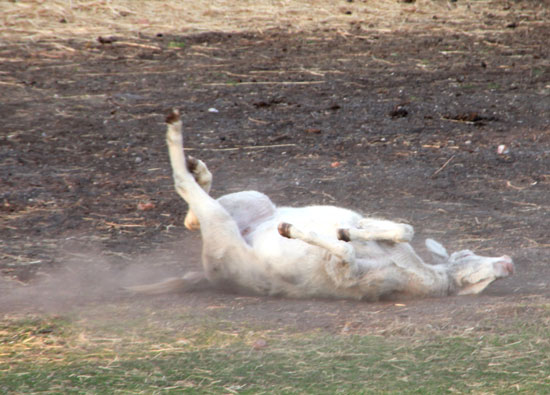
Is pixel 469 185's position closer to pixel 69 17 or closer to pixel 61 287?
pixel 61 287

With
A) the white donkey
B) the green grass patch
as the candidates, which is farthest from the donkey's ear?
the green grass patch

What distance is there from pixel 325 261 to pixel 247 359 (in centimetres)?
93

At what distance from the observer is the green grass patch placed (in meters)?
3.39

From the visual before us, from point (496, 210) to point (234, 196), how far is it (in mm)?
2009

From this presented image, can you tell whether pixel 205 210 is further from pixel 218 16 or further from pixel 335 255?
pixel 218 16

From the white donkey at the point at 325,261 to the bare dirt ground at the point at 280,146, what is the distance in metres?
0.11

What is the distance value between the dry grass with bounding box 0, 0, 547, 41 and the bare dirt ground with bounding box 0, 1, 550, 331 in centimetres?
13

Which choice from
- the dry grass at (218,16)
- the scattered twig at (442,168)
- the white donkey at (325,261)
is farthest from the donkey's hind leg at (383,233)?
the dry grass at (218,16)

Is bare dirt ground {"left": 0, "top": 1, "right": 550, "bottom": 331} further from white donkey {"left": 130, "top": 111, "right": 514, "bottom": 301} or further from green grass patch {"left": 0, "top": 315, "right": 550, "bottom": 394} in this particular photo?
green grass patch {"left": 0, "top": 315, "right": 550, "bottom": 394}

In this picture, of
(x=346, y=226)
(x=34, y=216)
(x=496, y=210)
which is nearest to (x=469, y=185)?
(x=496, y=210)

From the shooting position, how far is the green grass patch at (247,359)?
3391mm

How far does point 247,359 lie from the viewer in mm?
3648

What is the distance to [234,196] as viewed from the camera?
4.93m

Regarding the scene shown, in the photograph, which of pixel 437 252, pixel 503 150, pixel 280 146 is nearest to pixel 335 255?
pixel 437 252
